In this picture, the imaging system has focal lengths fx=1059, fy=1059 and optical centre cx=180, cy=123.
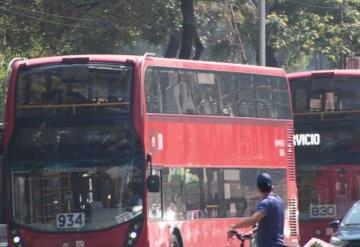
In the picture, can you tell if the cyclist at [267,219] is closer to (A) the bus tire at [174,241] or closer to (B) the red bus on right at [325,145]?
(A) the bus tire at [174,241]

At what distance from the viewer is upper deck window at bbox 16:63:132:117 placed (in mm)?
16984

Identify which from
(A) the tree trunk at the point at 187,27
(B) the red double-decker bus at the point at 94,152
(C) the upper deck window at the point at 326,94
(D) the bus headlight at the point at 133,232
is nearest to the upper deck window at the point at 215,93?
(B) the red double-decker bus at the point at 94,152

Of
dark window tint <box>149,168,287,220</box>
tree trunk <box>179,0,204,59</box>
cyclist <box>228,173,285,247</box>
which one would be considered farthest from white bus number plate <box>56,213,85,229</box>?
tree trunk <box>179,0,204,59</box>

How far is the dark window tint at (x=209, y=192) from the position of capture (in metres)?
18.2

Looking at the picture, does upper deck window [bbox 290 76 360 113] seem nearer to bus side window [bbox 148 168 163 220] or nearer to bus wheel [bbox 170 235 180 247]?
bus wheel [bbox 170 235 180 247]

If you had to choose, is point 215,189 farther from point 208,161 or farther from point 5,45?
point 5,45

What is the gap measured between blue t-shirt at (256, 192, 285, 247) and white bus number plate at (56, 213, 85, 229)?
241 inches

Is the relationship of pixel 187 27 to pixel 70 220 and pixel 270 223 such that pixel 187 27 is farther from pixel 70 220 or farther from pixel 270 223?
pixel 270 223

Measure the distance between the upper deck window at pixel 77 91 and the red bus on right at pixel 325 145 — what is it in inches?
289

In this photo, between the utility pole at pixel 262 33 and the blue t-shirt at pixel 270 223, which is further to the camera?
the utility pole at pixel 262 33

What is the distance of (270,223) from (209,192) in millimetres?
8365

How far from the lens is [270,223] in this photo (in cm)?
1123

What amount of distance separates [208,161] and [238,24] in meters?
16.8

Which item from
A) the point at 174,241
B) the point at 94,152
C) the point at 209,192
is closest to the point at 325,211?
the point at 209,192
